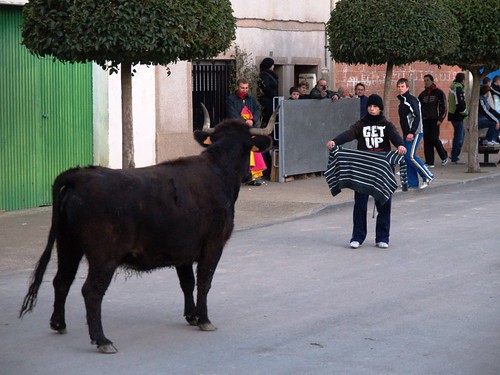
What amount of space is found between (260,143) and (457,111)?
16.7 metres

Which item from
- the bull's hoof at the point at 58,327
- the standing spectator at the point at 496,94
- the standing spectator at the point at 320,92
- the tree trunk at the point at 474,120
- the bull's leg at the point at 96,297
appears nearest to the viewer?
the bull's leg at the point at 96,297

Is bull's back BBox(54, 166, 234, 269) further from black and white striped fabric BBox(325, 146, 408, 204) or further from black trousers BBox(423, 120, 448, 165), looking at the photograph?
black trousers BBox(423, 120, 448, 165)

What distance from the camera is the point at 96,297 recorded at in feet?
26.9

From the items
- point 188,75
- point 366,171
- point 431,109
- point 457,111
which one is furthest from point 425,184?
point 366,171

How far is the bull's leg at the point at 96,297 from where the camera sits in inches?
323

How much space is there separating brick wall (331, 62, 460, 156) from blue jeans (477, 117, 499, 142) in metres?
1.99

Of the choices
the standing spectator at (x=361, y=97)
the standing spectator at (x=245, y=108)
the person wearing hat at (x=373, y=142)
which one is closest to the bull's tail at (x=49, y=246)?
the person wearing hat at (x=373, y=142)

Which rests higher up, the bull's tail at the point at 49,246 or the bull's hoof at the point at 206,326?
the bull's tail at the point at 49,246

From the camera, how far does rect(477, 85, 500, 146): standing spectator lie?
24.7 metres

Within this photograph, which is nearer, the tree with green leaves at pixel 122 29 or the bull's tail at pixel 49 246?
the bull's tail at pixel 49 246

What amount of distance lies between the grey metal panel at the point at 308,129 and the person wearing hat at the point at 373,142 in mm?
7330

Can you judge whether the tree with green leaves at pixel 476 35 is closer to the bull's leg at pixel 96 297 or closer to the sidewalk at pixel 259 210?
the sidewalk at pixel 259 210

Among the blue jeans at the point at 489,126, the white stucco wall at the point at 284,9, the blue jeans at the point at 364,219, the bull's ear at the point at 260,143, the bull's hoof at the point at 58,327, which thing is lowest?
the bull's hoof at the point at 58,327

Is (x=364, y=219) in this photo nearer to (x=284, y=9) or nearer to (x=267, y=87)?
(x=267, y=87)
